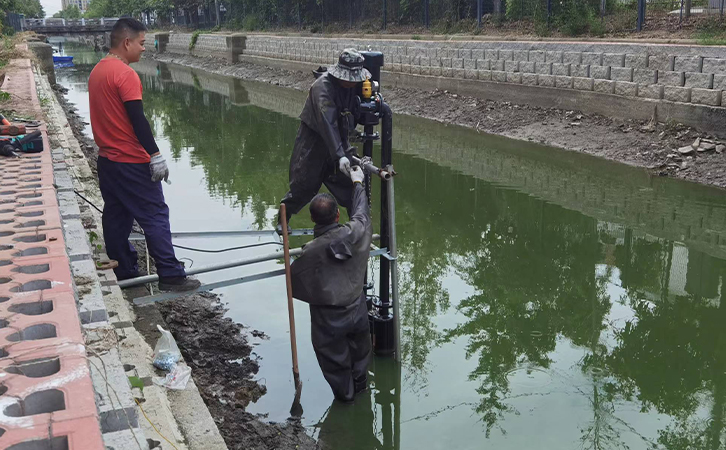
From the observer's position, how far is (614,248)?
811 centimetres

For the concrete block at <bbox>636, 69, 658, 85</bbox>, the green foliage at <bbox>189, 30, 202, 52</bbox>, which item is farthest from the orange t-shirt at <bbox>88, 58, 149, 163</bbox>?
the green foliage at <bbox>189, 30, 202, 52</bbox>

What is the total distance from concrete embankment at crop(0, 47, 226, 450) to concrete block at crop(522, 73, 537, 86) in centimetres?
1159

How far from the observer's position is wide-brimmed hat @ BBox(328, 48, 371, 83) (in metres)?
4.98

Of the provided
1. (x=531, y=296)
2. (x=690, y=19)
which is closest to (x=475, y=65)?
(x=690, y=19)

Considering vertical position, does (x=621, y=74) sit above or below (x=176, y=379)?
above

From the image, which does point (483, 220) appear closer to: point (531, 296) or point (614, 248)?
point (614, 248)

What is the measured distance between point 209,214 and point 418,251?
10.9 feet

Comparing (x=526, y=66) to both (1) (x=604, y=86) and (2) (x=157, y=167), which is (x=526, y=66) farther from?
(2) (x=157, y=167)

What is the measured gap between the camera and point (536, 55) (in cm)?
1509

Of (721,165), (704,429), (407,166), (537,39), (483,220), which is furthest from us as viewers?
(537,39)

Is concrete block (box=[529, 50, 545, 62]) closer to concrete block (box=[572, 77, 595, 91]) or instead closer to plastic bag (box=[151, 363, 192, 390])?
concrete block (box=[572, 77, 595, 91])

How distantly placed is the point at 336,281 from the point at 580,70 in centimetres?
1089

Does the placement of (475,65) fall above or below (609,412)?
above

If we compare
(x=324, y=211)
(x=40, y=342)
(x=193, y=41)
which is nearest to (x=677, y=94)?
(x=324, y=211)
